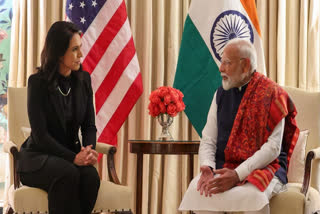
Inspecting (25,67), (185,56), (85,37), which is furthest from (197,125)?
(25,67)

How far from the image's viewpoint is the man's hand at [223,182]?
9.00 feet

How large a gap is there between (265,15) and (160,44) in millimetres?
1048

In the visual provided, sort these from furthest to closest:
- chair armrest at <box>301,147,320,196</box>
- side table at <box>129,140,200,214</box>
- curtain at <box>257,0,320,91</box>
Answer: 1. curtain at <box>257,0,320,91</box>
2. side table at <box>129,140,200,214</box>
3. chair armrest at <box>301,147,320,196</box>

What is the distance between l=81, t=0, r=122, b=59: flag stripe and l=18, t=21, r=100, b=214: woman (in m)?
0.93

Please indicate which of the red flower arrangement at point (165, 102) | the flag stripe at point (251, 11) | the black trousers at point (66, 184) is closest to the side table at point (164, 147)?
the red flower arrangement at point (165, 102)

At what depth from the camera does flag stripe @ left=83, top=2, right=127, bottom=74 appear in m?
4.15

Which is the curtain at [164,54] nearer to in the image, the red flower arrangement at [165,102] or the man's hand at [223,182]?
the red flower arrangement at [165,102]

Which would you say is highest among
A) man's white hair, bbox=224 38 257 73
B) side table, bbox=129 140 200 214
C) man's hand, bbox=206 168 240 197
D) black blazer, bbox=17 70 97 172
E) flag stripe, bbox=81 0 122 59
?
flag stripe, bbox=81 0 122 59

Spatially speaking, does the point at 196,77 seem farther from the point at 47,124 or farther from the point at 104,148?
the point at 47,124

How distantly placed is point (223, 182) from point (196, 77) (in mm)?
1544

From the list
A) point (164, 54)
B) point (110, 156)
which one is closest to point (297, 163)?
point (110, 156)

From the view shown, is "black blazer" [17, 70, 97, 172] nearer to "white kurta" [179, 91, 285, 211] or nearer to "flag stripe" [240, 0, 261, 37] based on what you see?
"white kurta" [179, 91, 285, 211]

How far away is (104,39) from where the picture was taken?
13.7 ft

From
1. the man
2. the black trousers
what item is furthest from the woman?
the man
